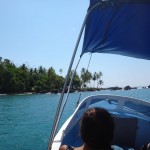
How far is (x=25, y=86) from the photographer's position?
354 feet

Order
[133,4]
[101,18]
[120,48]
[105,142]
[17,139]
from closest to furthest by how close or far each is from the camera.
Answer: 1. [105,142]
2. [133,4]
3. [101,18]
4. [120,48]
5. [17,139]

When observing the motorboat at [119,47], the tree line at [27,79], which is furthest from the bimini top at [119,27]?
the tree line at [27,79]

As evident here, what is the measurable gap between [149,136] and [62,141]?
61.2 inches

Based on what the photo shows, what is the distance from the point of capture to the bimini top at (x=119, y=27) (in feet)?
13.9

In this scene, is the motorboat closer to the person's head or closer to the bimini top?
the bimini top

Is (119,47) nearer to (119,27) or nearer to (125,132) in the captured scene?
(119,27)

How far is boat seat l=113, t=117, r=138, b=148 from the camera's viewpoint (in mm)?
4863

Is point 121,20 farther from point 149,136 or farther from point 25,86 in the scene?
point 25,86

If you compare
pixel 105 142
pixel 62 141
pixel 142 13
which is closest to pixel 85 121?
pixel 105 142

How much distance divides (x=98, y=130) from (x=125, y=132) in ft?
9.61

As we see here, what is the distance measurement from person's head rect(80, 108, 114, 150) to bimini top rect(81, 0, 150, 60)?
2.43 m

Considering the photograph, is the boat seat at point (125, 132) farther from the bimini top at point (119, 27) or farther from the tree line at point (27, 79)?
the tree line at point (27, 79)

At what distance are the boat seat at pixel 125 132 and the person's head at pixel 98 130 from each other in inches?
111

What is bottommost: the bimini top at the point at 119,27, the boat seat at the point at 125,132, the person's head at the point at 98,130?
the boat seat at the point at 125,132
